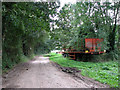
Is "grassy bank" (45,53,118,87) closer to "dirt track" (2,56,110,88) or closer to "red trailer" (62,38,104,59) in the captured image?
"dirt track" (2,56,110,88)

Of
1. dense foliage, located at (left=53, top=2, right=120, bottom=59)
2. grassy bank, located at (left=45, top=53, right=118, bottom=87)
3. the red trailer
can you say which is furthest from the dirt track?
the red trailer

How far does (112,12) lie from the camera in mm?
13844

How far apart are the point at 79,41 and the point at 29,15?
8.96m

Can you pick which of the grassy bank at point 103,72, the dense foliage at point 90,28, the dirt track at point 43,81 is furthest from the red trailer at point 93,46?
the dirt track at point 43,81

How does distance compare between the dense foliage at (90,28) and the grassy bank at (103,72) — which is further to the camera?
the dense foliage at (90,28)

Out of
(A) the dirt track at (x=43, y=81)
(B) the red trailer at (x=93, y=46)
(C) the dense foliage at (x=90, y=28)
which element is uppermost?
(C) the dense foliage at (x=90, y=28)

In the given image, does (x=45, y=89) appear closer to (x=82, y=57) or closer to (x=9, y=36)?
(x=9, y=36)

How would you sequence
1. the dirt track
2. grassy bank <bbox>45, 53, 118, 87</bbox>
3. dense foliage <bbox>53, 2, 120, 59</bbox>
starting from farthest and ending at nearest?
dense foliage <bbox>53, 2, 120, 59</bbox>
grassy bank <bbox>45, 53, 118, 87</bbox>
the dirt track

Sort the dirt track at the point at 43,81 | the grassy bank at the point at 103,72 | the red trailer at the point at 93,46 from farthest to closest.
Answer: the red trailer at the point at 93,46 → the grassy bank at the point at 103,72 → the dirt track at the point at 43,81

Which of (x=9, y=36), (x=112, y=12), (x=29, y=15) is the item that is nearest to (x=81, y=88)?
(x=29, y=15)

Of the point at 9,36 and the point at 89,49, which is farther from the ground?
the point at 9,36

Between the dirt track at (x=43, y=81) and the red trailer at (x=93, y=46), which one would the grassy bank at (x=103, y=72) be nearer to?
the dirt track at (x=43, y=81)

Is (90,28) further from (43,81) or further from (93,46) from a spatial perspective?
(43,81)

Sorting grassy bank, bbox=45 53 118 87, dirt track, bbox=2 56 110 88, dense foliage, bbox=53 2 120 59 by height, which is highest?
dense foliage, bbox=53 2 120 59
